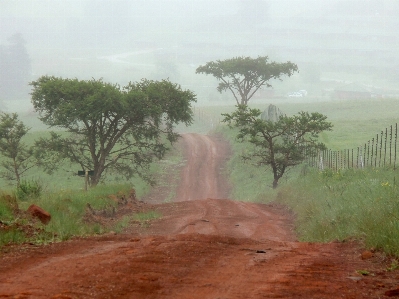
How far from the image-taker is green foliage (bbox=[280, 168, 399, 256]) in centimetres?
910

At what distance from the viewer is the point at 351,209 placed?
504 inches

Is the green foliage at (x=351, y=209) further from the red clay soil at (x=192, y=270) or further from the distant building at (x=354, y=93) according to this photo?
the distant building at (x=354, y=93)

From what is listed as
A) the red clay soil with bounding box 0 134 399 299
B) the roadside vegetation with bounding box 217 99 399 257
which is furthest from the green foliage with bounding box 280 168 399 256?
the red clay soil with bounding box 0 134 399 299

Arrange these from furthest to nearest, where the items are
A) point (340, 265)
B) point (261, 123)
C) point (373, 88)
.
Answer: point (373, 88)
point (261, 123)
point (340, 265)

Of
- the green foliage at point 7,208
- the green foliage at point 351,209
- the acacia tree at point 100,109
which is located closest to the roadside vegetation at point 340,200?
the green foliage at point 351,209

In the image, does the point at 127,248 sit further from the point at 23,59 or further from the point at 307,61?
the point at 307,61

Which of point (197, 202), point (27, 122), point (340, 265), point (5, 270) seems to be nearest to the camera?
point (5, 270)

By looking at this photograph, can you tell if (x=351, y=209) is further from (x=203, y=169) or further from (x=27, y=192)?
(x=203, y=169)

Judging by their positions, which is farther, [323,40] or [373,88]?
[323,40]

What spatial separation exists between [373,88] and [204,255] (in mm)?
140590

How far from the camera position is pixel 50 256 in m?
8.55

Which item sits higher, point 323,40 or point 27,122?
point 323,40

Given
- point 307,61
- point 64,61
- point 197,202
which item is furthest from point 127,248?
point 64,61

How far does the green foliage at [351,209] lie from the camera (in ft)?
29.9
